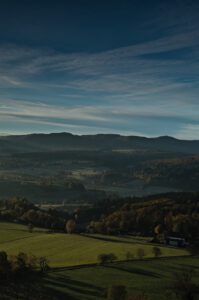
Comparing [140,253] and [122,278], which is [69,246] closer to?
[140,253]

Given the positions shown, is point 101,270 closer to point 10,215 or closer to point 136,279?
point 136,279

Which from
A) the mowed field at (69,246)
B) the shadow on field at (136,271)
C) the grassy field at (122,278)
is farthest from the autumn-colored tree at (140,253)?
the shadow on field at (136,271)

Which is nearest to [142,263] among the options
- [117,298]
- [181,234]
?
[117,298]

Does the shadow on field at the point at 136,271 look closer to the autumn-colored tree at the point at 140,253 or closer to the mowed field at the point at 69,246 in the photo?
the mowed field at the point at 69,246

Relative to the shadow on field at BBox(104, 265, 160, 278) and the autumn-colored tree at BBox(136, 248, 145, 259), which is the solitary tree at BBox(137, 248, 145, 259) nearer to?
the autumn-colored tree at BBox(136, 248, 145, 259)

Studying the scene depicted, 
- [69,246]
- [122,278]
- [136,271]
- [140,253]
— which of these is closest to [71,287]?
[122,278]

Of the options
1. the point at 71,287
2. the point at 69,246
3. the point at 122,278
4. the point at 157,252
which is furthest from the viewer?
the point at 69,246
